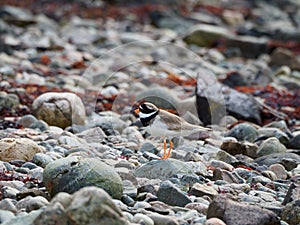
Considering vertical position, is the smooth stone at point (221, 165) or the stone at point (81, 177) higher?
the stone at point (81, 177)

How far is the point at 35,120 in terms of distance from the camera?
822 centimetres

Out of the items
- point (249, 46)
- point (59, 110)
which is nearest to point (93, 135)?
point (59, 110)

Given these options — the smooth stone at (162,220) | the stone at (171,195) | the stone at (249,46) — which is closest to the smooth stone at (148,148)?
the stone at (171,195)

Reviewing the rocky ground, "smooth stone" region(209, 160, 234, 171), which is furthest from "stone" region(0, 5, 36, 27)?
"smooth stone" region(209, 160, 234, 171)

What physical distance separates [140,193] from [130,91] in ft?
18.9

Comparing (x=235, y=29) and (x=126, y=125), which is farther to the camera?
(x=235, y=29)

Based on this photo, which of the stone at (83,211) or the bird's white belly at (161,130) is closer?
the stone at (83,211)

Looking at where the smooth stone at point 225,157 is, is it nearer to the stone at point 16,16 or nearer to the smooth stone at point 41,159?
the smooth stone at point 41,159

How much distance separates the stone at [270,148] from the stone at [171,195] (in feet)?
7.78

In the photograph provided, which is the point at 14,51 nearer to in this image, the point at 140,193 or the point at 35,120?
the point at 35,120

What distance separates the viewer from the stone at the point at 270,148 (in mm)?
7391

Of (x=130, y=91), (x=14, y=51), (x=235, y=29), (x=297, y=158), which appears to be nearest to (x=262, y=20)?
(x=235, y=29)

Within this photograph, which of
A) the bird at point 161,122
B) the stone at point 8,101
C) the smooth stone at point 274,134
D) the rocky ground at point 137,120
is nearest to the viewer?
the rocky ground at point 137,120

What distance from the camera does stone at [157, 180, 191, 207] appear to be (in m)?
5.17
